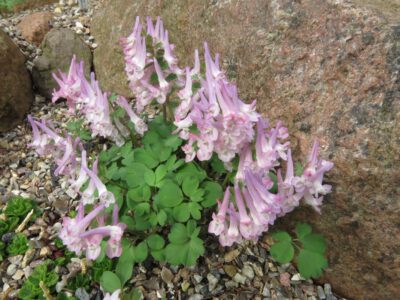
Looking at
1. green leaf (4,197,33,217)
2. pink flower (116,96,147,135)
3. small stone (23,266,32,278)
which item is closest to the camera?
pink flower (116,96,147,135)

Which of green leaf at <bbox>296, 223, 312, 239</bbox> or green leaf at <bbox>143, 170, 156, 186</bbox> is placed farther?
green leaf at <bbox>143, 170, 156, 186</bbox>

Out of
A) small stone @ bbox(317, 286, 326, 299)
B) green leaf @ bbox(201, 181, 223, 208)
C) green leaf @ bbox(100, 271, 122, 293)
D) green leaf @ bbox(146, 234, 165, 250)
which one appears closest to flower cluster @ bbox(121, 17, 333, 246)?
green leaf @ bbox(201, 181, 223, 208)

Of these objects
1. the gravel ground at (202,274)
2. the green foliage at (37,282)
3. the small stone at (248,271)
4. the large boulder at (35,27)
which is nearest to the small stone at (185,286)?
the gravel ground at (202,274)

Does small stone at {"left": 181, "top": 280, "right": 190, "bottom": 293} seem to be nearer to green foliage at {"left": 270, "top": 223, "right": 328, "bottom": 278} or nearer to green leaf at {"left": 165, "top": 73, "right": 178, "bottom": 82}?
green foliage at {"left": 270, "top": 223, "right": 328, "bottom": 278}

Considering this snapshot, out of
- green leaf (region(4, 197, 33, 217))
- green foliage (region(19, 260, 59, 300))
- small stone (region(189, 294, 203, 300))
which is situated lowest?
small stone (region(189, 294, 203, 300))

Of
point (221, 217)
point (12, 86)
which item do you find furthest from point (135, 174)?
point (12, 86)

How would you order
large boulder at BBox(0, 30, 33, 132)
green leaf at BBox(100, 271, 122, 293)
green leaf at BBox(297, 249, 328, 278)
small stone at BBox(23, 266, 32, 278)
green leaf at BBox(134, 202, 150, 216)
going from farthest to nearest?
large boulder at BBox(0, 30, 33, 132), small stone at BBox(23, 266, 32, 278), green leaf at BBox(134, 202, 150, 216), green leaf at BBox(100, 271, 122, 293), green leaf at BBox(297, 249, 328, 278)

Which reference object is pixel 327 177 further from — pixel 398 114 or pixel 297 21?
pixel 297 21
